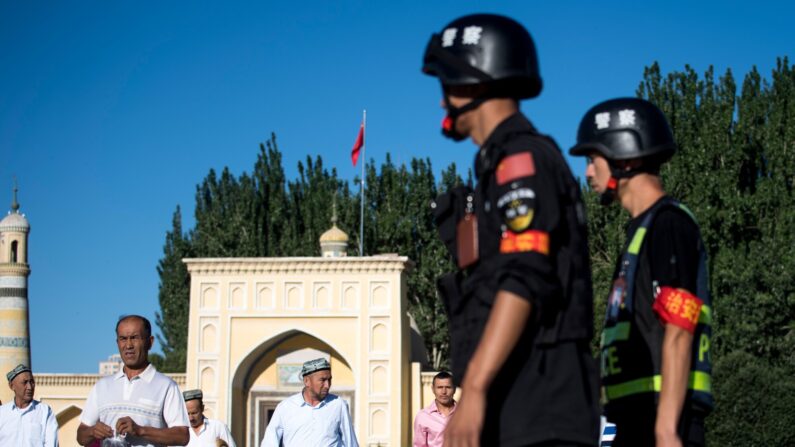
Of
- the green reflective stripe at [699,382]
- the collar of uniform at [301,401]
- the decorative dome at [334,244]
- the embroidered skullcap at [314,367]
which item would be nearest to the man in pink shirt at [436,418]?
the collar of uniform at [301,401]

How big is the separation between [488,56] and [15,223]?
132ft

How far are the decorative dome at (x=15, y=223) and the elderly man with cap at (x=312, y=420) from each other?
32.6 m

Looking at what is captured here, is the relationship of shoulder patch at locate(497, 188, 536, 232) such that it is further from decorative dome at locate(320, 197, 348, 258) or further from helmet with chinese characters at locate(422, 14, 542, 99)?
decorative dome at locate(320, 197, 348, 258)

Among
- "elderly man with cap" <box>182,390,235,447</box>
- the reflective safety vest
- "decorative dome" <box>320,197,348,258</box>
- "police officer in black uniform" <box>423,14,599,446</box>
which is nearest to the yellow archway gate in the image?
"decorative dome" <box>320,197,348,258</box>

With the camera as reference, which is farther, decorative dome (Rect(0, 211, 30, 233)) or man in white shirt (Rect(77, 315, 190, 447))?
decorative dome (Rect(0, 211, 30, 233))

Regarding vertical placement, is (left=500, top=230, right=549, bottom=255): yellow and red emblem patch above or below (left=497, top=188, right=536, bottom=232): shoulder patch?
below

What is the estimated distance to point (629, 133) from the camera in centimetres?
445

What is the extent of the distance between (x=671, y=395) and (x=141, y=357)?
3.73 metres

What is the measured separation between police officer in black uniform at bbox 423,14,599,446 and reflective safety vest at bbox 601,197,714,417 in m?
0.85

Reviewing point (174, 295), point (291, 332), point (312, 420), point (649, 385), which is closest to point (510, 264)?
point (649, 385)

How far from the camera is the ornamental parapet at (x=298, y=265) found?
3459 cm

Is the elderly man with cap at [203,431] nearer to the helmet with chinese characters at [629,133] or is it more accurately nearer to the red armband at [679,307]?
the helmet with chinese characters at [629,133]

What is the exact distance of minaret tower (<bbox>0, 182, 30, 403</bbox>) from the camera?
38.8 metres

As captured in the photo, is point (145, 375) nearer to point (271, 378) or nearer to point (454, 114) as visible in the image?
point (454, 114)
